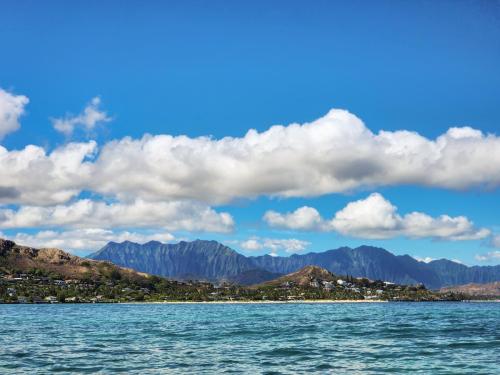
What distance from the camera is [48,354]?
82188mm

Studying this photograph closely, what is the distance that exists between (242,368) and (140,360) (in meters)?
15.4

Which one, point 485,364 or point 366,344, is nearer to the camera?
point 485,364

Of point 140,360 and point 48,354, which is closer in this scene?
point 140,360

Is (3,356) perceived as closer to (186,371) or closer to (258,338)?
(186,371)

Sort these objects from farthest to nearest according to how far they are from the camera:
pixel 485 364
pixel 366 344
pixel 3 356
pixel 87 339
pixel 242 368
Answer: pixel 87 339, pixel 366 344, pixel 3 356, pixel 485 364, pixel 242 368

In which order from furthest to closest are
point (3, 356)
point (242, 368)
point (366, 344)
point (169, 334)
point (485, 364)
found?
point (169, 334) → point (366, 344) → point (3, 356) → point (485, 364) → point (242, 368)

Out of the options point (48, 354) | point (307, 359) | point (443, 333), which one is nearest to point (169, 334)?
point (48, 354)

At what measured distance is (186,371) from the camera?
65312 millimetres

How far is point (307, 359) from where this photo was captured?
77.0m

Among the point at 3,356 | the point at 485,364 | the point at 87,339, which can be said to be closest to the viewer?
the point at 485,364

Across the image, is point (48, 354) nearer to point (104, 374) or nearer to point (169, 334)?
point (104, 374)

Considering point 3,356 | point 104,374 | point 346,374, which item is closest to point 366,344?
point 346,374

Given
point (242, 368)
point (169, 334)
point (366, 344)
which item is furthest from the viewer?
point (169, 334)

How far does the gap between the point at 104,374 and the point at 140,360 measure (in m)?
12.0
